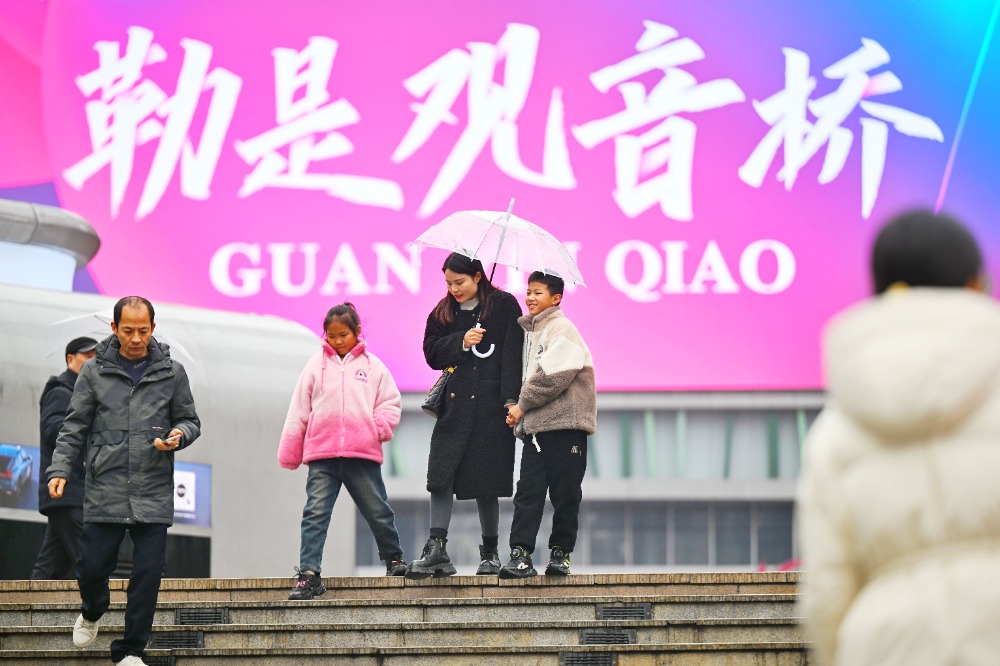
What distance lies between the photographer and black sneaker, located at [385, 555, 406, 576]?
7488 mm

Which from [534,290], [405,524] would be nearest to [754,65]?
[405,524]

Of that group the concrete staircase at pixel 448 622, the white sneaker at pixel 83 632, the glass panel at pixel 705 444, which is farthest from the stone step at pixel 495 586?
the glass panel at pixel 705 444

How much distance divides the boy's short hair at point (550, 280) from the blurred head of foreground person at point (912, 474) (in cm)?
455

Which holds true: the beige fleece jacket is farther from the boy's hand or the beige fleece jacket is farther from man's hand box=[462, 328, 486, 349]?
man's hand box=[462, 328, 486, 349]

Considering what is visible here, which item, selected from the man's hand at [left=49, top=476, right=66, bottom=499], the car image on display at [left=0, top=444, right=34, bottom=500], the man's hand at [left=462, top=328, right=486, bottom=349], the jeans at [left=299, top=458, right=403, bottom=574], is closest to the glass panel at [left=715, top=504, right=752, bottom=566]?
the car image on display at [left=0, top=444, right=34, bottom=500]

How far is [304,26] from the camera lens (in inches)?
745

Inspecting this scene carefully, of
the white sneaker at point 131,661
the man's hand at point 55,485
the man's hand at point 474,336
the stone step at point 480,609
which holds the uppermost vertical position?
the man's hand at point 474,336

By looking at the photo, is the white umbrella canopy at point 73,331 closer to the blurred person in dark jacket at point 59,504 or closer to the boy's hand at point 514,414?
the blurred person in dark jacket at point 59,504

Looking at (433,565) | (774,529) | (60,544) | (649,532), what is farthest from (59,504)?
(774,529)

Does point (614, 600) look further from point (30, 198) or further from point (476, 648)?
point (30, 198)

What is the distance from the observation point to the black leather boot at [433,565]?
24.0 ft

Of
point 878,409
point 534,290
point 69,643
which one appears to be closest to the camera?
point 878,409

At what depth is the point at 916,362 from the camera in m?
2.82

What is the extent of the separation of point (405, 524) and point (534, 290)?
19.2 metres
